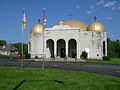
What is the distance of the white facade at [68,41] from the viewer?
47438 millimetres

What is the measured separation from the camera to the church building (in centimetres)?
4753

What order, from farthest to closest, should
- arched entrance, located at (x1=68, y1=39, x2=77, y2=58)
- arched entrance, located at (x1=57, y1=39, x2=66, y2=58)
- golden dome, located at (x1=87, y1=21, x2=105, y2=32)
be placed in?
arched entrance, located at (x1=57, y1=39, x2=66, y2=58), arched entrance, located at (x1=68, y1=39, x2=77, y2=58), golden dome, located at (x1=87, y1=21, x2=105, y2=32)

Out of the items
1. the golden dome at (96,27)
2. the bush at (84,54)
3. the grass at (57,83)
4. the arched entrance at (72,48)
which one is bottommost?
the grass at (57,83)

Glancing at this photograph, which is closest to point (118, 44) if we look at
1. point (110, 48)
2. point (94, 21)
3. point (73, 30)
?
point (110, 48)

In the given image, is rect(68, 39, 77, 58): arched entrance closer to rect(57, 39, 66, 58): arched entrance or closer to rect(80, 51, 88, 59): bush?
rect(57, 39, 66, 58): arched entrance

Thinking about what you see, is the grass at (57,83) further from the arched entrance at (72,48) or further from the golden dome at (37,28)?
the golden dome at (37,28)

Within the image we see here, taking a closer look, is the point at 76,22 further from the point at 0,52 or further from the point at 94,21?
the point at 0,52

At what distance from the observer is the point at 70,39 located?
1987 inches

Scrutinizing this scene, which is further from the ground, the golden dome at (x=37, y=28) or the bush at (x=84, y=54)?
the golden dome at (x=37, y=28)

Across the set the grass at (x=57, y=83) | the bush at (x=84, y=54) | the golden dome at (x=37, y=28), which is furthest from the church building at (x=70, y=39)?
the grass at (x=57, y=83)

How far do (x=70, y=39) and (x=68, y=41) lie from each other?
121 cm

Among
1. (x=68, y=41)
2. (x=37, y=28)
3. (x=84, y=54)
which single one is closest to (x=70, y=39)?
(x=68, y=41)

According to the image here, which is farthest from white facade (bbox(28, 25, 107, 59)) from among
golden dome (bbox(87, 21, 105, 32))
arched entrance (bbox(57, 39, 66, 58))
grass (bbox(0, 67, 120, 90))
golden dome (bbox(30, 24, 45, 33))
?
grass (bbox(0, 67, 120, 90))

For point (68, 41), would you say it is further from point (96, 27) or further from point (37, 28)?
point (37, 28)
